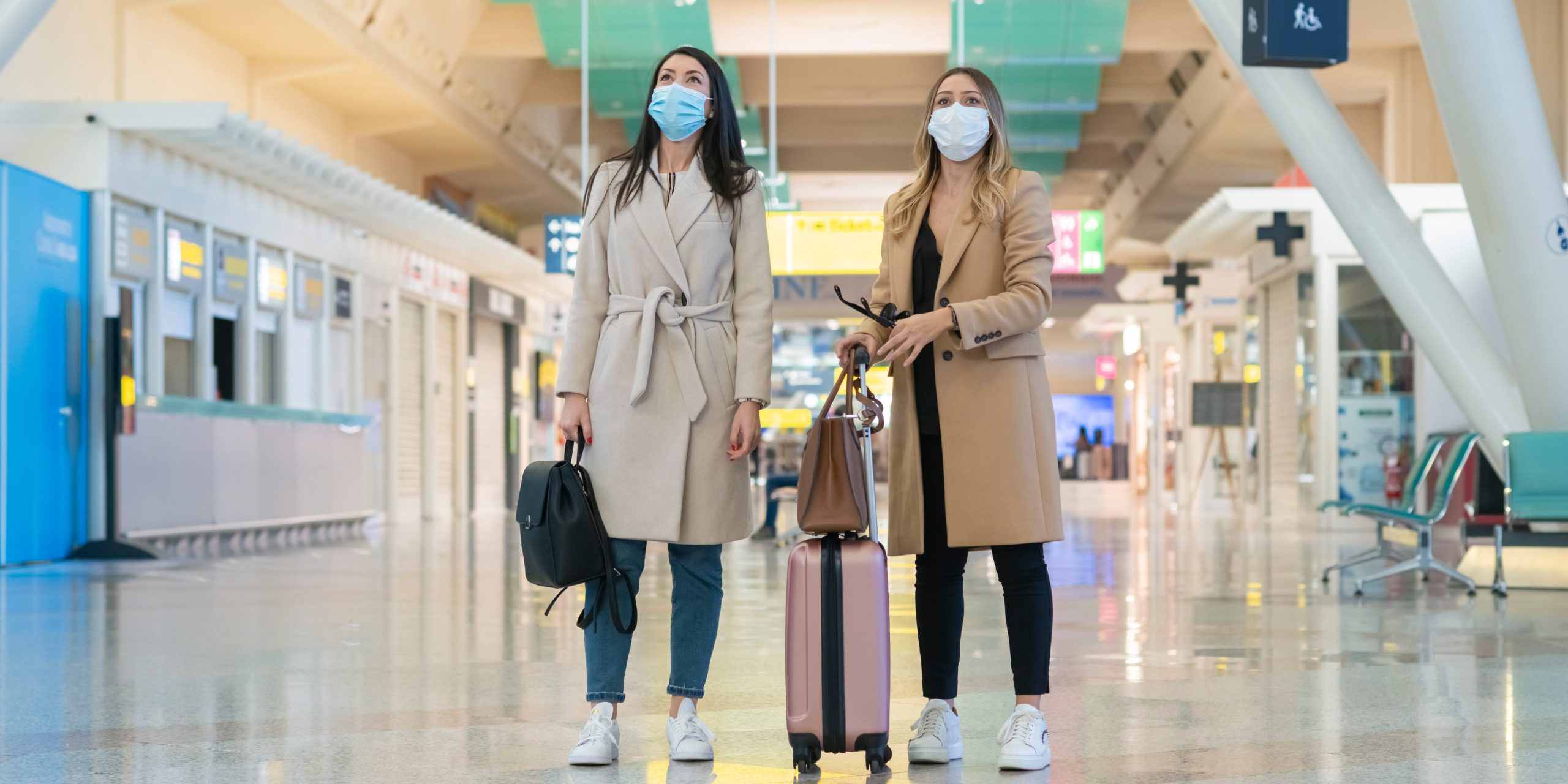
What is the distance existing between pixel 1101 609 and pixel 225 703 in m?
3.88

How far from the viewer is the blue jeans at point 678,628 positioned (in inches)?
125

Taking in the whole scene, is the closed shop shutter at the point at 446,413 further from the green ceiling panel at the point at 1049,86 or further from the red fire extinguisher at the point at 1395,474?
the red fire extinguisher at the point at 1395,474

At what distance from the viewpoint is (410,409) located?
747 inches

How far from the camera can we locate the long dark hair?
3.22 meters

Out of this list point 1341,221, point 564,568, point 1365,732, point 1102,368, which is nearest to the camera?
point 564,568

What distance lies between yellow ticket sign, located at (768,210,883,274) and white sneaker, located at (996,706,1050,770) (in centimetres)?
1131

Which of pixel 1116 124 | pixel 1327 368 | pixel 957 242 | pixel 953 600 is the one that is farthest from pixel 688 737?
pixel 1116 124

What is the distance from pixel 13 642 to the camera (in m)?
5.47

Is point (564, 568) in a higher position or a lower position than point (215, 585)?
higher

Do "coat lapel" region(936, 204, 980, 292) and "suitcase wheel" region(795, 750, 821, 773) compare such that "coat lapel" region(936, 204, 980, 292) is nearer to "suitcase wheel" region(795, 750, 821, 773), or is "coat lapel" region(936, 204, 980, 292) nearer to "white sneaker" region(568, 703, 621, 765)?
"suitcase wheel" region(795, 750, 821, 773)

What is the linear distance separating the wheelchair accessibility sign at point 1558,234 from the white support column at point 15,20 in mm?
7245

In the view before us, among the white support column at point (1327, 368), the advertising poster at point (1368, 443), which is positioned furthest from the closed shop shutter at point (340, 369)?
the advertising poster at point (1368, 443)

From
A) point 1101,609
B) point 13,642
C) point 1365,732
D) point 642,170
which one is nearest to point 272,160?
point 13,642

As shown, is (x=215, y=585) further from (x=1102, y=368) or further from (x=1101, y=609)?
(x=1102, y=368)
